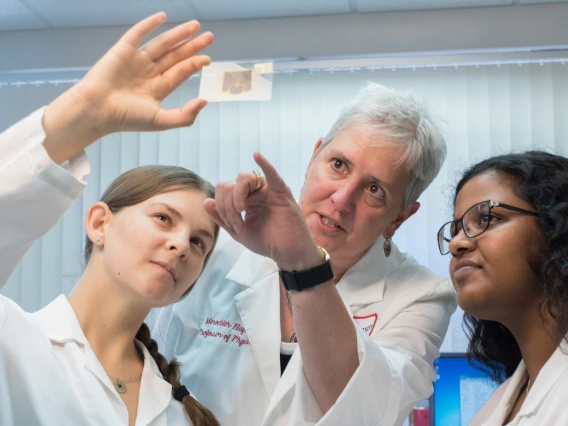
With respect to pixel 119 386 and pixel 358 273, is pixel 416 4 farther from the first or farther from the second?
pixel 119 386

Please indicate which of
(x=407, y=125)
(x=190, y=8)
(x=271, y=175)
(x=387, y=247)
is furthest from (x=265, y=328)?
(x=190, y=8)

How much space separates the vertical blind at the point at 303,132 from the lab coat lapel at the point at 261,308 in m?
2.04

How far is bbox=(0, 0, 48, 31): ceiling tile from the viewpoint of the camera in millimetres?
3781

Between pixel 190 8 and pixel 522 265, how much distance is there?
2808mm

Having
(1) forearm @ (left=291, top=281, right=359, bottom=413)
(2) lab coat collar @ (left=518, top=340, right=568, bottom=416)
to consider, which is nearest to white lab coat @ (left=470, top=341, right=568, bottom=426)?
(2) lab coat collar @ (left=518, top=340, right=568, bottom=416)

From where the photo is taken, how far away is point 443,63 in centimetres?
386

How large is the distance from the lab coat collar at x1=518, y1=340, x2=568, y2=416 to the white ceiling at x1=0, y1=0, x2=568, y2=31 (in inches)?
105

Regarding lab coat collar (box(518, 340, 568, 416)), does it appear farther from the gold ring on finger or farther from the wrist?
the gold ring on finger

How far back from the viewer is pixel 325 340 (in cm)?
136

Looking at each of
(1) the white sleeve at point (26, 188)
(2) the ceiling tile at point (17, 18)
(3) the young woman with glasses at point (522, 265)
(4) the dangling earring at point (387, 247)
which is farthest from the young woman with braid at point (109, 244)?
(2) the ceiling tile at point (17, 18)

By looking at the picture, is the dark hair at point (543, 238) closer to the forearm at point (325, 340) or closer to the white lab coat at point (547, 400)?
the white lab coat at point (547, 400)

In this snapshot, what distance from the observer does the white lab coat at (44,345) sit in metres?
0.98

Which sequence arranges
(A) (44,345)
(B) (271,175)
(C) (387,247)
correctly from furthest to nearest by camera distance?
(C) (387,247) → (A) (44,345) → (B) (271,175)

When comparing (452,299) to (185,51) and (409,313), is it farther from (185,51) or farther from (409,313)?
(185,51)
